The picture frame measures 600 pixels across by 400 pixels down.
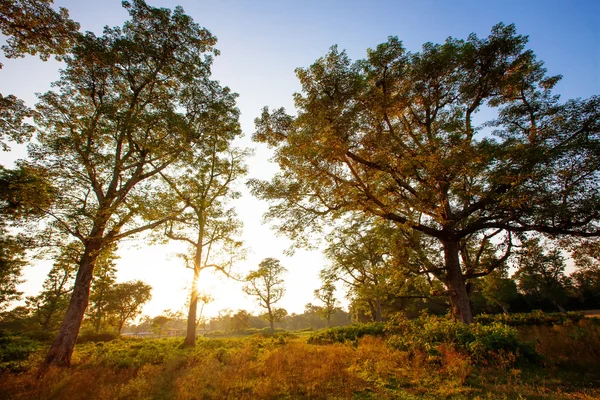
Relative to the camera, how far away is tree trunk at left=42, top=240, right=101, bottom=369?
899cm

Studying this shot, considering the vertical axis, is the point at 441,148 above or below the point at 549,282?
above

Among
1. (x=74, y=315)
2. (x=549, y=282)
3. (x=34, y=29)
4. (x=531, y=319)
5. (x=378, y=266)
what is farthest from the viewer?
(x=549, y=282)

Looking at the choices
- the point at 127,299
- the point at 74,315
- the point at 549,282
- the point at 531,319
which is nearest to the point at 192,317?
the point at 74,315

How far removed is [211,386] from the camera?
6.75 m

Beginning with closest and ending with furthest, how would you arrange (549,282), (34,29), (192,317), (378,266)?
(34,29), (192,317), (378,266), (549,282)

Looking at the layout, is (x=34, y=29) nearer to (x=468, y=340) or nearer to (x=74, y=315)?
(x=74, y=315)

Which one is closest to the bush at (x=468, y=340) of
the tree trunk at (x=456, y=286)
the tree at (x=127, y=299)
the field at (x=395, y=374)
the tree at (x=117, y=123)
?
the field at (x=395, y=374)

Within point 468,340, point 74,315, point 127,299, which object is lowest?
point 468,340

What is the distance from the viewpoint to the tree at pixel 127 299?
44.1 meters

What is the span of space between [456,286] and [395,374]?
595cm

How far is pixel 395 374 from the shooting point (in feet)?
23.1

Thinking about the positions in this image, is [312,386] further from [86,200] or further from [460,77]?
[460,77]

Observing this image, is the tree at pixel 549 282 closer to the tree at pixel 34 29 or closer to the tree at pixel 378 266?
the tree at pixel 378 266

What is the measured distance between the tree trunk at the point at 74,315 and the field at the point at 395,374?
59cm
